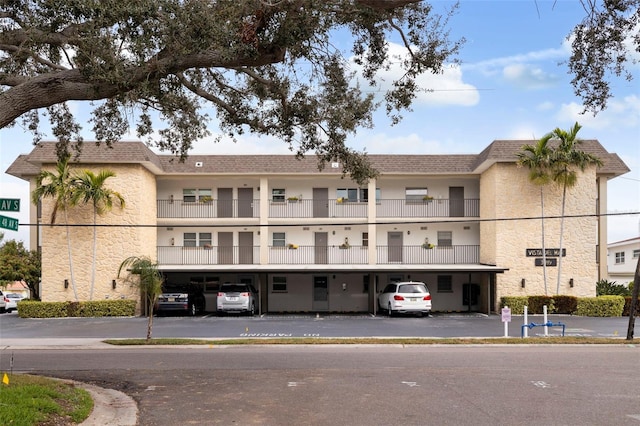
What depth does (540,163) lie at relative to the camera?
29.5m

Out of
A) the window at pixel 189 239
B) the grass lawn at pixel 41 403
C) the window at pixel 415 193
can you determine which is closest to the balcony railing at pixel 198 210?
the window at pixel 189 239

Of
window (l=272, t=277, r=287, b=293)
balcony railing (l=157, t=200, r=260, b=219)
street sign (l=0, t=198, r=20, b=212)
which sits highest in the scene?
balcony railing (l=157, t=200, r=260, b=219)

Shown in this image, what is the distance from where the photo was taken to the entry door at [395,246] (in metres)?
34.1

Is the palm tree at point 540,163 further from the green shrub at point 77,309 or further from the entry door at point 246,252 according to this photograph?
the green shrub at point 77,309

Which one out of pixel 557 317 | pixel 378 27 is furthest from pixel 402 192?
pixel 378 27

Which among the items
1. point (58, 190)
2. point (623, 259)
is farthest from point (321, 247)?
point (623, 259)

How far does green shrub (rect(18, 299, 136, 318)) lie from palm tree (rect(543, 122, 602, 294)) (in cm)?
2033

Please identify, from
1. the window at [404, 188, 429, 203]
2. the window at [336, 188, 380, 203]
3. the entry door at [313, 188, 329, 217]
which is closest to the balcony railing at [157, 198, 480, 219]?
the entry door at [313, 188, 329, 217]

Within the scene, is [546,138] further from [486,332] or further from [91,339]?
[91,339]

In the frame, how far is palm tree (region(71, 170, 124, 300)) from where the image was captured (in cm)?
2909

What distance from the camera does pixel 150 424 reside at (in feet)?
28.6

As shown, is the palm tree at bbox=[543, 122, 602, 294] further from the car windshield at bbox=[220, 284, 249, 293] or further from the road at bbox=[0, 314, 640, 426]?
the car windshield at bbox=[220, 284, 249, 293]

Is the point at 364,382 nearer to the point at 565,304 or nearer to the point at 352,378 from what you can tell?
the point at 352,378

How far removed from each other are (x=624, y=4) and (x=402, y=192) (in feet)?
79.7
